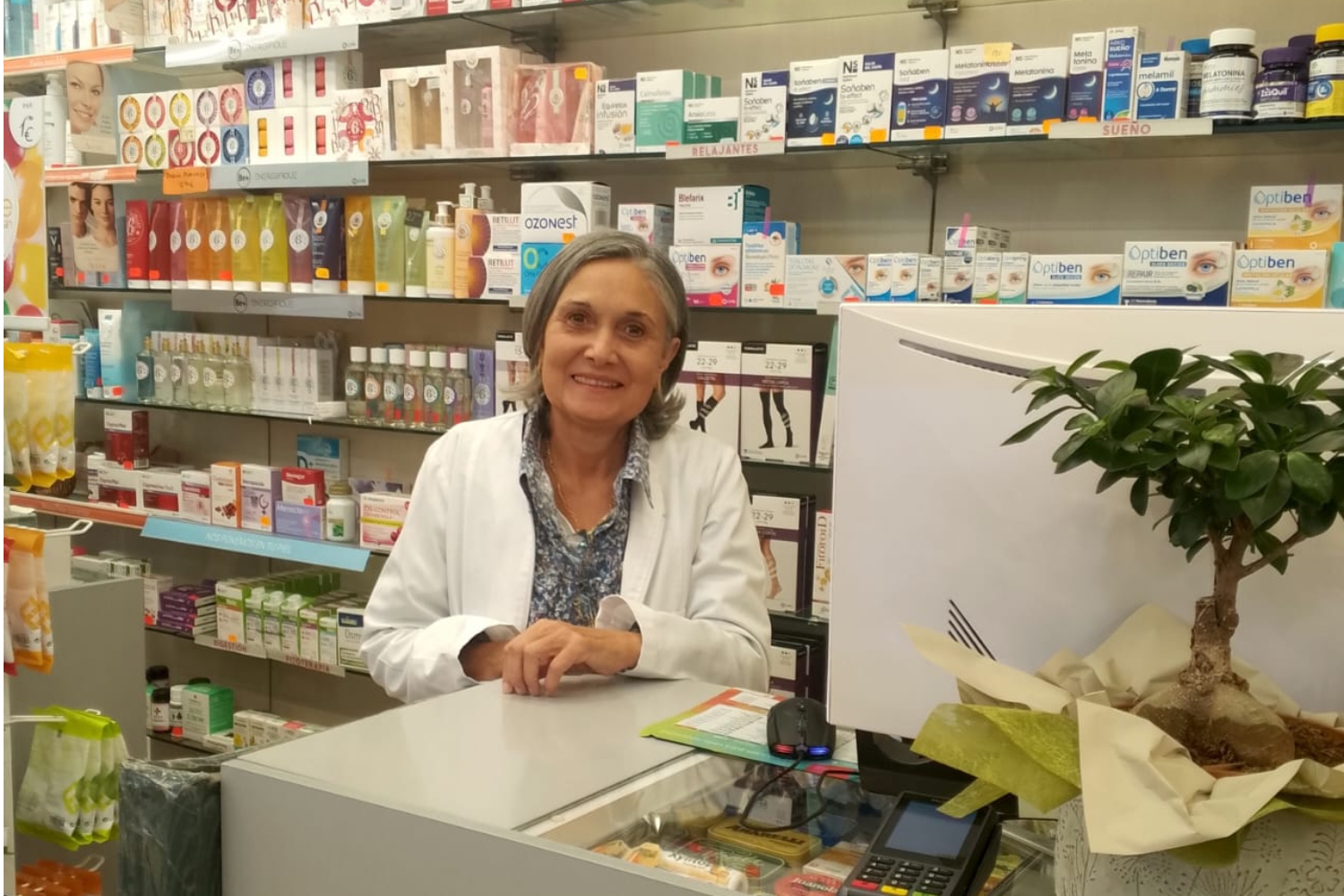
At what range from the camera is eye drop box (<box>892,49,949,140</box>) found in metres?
2.74

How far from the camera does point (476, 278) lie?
3.45 meters

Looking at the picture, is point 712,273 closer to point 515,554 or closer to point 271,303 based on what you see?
point 515,554

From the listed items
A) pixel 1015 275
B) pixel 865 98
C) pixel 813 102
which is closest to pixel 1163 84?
pixel 1015 275

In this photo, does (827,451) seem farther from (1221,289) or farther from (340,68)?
(340,68)

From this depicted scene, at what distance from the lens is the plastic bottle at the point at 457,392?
355 centimetres

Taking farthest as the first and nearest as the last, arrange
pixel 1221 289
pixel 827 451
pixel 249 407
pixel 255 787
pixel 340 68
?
pixel 249 407, pixel 340 68, pixel 827 451, pixel 1221 289, pixel 255 787

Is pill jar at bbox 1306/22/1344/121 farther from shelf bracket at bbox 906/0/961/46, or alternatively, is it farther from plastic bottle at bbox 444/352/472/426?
Answer: plastic bottle at bbox 444/352/472/426

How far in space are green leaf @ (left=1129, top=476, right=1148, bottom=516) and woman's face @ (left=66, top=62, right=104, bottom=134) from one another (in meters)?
4.08

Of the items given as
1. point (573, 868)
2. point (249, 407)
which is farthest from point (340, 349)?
point (573, 868)

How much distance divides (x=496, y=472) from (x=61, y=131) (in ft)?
10.5

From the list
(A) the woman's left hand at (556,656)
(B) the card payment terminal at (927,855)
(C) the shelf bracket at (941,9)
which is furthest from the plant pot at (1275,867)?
(C) the shelf bracket at (941,9)

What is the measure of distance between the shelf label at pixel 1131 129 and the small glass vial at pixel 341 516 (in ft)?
7.76

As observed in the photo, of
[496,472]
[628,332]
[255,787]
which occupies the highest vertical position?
[628,332]

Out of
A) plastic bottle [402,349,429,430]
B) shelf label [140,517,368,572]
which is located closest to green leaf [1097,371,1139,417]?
plastic bottle [402,349,429,430]
